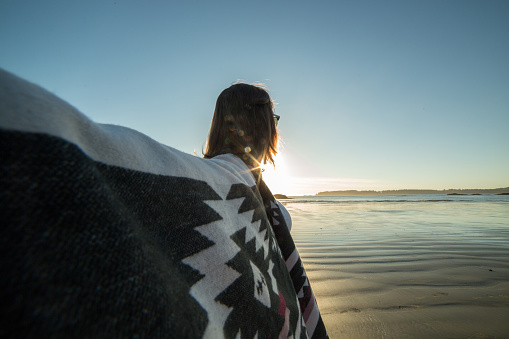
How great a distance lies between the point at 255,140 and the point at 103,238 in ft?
3.62

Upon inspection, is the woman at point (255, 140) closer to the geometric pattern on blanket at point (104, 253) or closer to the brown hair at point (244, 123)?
the brown hair at point (244, 123)

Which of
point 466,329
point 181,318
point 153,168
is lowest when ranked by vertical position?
point 466,329

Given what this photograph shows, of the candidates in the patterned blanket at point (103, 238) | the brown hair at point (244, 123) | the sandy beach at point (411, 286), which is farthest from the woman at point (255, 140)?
the sandy beach at point (411, 286)

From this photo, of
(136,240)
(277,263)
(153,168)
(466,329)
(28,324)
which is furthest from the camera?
(466,329)

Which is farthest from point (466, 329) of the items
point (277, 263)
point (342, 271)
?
point (277, 263)

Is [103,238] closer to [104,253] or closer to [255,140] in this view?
[104,253]

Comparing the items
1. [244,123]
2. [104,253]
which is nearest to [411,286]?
[244,123]

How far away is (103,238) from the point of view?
0.98 feet

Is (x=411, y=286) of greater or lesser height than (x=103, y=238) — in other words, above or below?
below

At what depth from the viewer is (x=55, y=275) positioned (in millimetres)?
240

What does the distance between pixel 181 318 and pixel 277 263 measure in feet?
2.28

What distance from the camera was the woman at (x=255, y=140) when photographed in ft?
4.02

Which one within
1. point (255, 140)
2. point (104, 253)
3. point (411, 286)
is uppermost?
point (255, 140)

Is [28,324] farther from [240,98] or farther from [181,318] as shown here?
[240,98]
